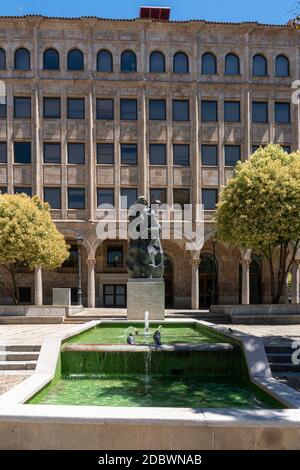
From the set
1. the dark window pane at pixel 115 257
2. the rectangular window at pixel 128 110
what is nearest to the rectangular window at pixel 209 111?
the rectangular window at pixel 128 110

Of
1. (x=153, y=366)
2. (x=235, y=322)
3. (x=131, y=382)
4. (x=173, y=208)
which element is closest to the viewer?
(x=131, y=382)

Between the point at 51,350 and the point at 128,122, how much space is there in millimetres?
25904

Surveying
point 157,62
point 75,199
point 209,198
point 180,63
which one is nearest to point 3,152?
point 75,199

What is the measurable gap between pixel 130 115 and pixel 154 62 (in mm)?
4463

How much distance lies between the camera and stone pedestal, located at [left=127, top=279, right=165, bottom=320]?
17969 millimetres

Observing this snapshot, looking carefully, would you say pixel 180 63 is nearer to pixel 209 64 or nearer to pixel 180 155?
pixel 209 64

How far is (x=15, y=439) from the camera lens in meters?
5.81

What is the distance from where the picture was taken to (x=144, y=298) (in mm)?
18078

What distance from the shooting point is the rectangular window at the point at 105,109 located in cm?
3347

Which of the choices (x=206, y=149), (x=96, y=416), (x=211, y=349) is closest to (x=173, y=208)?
(x=206, y=149)

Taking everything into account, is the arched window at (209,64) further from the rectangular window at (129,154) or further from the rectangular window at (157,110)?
the rectangular window at (129,154)

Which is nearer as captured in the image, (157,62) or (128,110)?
(128,110)
